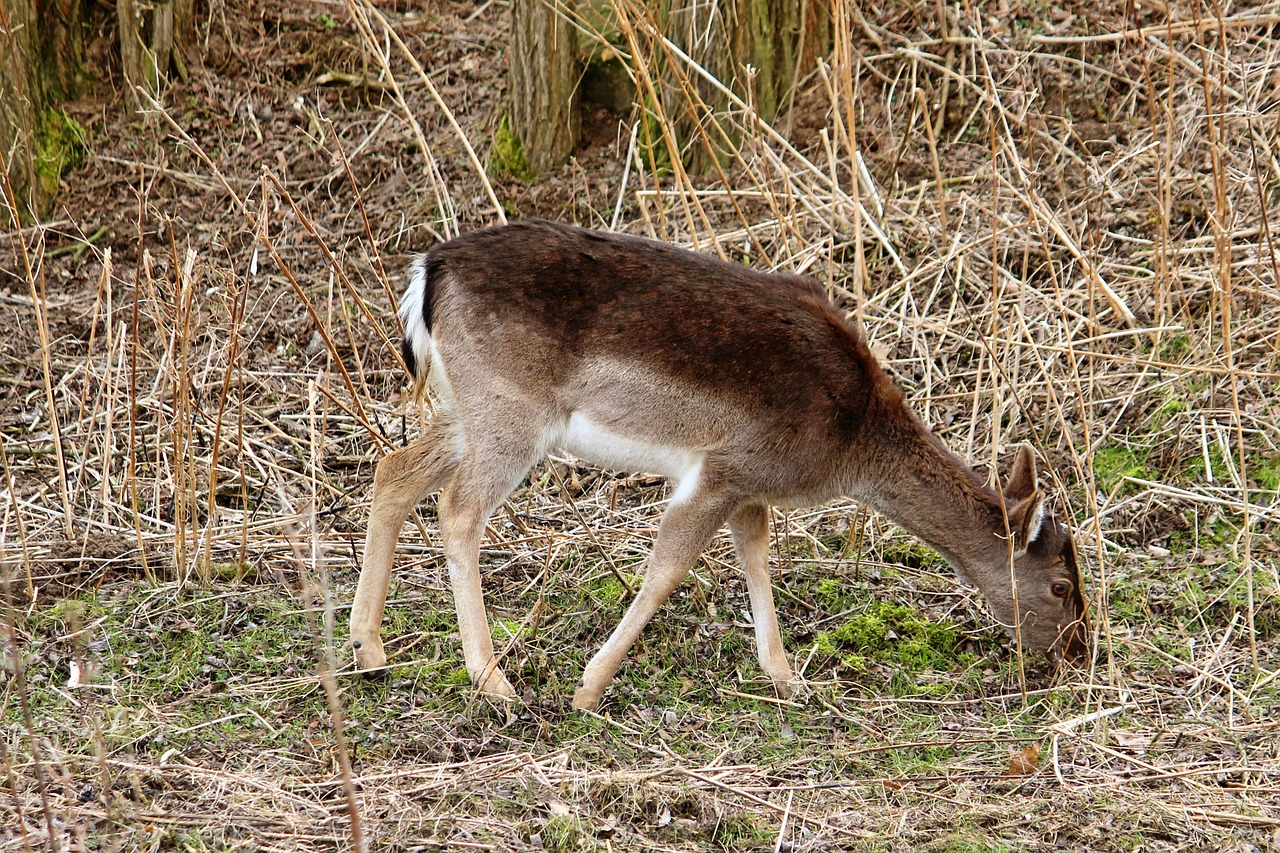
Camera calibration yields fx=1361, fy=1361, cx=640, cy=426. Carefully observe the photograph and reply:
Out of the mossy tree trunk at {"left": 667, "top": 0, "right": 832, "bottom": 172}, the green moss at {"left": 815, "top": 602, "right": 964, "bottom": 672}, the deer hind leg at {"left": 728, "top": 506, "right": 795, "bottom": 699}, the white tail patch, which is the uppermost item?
the mossy tree trunk at {"left": 667, "top": 0, "right": 832, "bottom": 172}

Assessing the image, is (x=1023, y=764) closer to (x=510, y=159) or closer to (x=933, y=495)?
(x=933, y=495)

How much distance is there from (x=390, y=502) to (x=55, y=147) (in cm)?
535

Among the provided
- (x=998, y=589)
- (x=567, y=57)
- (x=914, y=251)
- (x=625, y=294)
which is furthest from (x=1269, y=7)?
(x=625, y=294)

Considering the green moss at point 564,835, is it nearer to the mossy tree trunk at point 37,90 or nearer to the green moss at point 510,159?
the green moss at point 510,159

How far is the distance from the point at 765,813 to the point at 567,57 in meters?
5.95

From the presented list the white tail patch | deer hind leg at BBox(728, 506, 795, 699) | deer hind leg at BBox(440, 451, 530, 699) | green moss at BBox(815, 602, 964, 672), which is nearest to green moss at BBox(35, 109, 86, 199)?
the white tail patch

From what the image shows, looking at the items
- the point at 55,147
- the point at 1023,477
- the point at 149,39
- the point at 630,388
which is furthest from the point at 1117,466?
the point at 55,147

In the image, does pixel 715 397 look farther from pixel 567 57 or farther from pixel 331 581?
pixel 567 57

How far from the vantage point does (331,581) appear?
21.5ft

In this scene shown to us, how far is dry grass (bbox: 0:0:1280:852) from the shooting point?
15.5 feet

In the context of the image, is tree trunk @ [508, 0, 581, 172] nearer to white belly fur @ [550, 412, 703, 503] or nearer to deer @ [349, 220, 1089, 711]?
deer @ [349, 220, 1089, 711]

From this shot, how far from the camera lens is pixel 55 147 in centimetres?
962

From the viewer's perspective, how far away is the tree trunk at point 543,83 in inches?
352

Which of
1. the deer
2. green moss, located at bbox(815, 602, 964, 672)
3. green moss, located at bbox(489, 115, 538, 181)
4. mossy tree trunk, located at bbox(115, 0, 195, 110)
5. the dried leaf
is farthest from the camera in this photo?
mossy tree trunk, located at bbox(115, 0, 195, 110)
